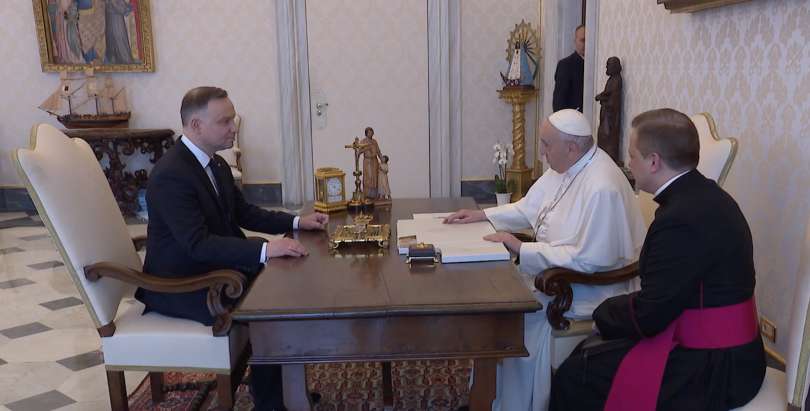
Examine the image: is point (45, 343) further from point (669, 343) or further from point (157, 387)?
point (669, 343)

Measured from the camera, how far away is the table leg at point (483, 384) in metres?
2.04

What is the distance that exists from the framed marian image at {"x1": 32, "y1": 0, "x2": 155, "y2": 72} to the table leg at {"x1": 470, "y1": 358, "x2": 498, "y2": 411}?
20.0ft

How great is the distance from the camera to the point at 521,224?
3295 millimetres

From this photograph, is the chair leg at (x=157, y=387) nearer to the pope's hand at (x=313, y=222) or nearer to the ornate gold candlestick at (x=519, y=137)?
the pope's hand at (x=313, y=222)

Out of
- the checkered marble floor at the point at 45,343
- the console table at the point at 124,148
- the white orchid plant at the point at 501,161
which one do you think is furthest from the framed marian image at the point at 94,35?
the white orchid plant at the point at 501,161

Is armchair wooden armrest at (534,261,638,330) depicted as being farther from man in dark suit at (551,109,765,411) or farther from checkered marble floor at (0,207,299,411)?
checkered marble floor at (0,207,299,411)

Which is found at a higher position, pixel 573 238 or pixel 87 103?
pixel 87 103

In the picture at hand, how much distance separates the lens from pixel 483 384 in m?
2.06

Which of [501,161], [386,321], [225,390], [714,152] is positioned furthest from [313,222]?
[501,161]

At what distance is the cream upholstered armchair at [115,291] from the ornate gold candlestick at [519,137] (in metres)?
5.15

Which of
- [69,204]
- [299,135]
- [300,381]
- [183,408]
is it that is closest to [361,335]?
[300,381]

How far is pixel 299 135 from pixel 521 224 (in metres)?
4.43

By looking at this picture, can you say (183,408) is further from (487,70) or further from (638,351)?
(487,70)

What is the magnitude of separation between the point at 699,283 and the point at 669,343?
0.21 metres
